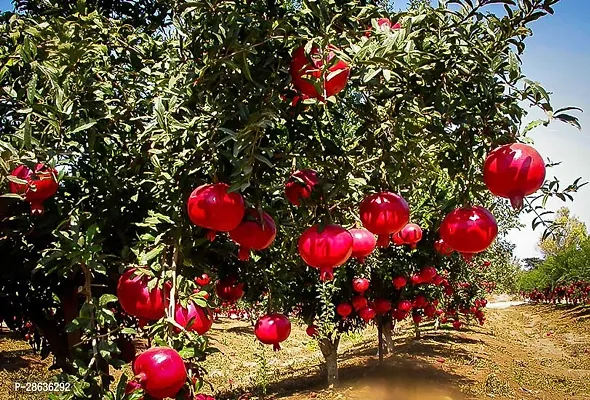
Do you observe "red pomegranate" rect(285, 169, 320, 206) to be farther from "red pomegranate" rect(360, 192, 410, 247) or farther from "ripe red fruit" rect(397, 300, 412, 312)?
"ripe red fruit" rect(397, 300, 412, 312)

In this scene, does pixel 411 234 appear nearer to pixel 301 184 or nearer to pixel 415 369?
pixel 301 184

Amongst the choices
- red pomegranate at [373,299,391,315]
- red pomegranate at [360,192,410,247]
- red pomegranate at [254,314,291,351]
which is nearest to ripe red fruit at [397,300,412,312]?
red pomegranate at [373,299,391,315]

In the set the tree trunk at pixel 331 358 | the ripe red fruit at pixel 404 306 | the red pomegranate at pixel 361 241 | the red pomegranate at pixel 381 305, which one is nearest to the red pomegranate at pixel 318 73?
the red pomegranate at pixel 361 241

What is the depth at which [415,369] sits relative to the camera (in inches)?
419

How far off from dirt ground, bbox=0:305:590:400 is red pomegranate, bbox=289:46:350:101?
4.41 metres

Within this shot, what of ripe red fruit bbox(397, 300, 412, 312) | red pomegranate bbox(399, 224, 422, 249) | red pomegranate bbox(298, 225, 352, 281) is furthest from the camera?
ripe red fruit bbox(397, 300, 412, 312)

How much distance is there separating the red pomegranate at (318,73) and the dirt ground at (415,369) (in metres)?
4.41

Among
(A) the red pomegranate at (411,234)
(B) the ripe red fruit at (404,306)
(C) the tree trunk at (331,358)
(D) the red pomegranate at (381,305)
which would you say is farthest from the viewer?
(C) the tree trunk at (331,358)

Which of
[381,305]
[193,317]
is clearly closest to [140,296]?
[193,317]

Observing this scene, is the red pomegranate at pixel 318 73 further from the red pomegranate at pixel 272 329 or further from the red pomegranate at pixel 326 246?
the red pomegranate at pixel 272 329

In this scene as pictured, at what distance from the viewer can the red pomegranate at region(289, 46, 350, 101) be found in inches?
49.9

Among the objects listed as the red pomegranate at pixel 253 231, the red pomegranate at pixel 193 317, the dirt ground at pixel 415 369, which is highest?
the red pomegranate at pixel 253 231

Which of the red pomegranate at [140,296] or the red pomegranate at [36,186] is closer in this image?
the red pomegranate at [140,296]

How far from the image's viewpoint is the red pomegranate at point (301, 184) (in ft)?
5.29
